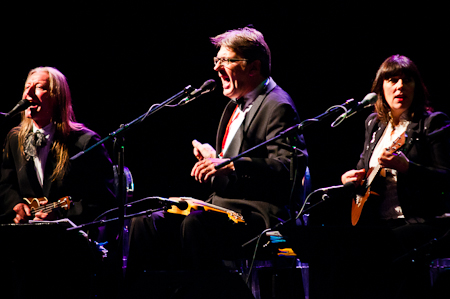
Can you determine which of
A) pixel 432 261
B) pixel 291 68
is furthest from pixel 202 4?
pixel 432 261

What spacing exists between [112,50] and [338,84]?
248cm

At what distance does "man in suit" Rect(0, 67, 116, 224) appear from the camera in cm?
393

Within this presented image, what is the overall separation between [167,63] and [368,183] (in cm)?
272

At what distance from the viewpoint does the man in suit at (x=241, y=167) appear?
9.71 feet

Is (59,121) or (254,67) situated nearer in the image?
(254,67)

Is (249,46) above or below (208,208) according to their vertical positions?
above

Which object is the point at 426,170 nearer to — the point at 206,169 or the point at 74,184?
the point at 206,169

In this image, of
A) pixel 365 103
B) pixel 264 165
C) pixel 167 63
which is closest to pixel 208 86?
pixel 264 165

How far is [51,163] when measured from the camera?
4008 mm

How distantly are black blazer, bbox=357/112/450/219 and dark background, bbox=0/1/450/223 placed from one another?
1.26 metres

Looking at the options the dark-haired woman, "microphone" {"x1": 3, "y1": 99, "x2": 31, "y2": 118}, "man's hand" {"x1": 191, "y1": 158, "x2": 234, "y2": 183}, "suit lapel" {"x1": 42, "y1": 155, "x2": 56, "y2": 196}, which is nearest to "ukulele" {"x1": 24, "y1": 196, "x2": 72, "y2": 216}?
"suit lapel" {"x1": 42, "y1": 155, "x2": 56, "y2": 196}

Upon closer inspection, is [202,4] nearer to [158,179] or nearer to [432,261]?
[158,179]

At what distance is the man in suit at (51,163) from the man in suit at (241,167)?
886mm

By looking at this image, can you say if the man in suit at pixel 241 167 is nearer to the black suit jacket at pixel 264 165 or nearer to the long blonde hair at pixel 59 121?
the black suit jacket at pixel 264 165
